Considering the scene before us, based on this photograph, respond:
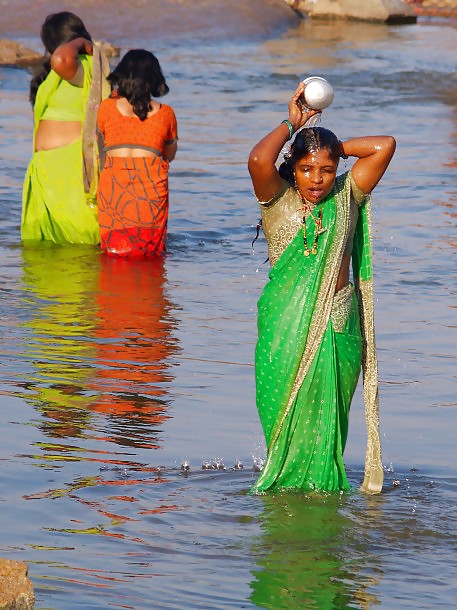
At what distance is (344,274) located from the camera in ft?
17.1

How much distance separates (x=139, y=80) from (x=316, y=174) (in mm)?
4331

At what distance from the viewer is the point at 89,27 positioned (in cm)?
2691

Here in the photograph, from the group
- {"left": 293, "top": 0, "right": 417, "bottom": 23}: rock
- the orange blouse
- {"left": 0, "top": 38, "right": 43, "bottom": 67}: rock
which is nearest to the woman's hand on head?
the orange blouse

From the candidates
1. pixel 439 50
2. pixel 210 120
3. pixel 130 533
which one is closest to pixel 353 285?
pixel 130 533

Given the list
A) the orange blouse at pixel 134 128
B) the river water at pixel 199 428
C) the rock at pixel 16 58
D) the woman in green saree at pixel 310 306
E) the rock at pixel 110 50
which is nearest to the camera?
the river water at pixel 199 428

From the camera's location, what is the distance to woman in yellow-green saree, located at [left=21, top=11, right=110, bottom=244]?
9.83 metres

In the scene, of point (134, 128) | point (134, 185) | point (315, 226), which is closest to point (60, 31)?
point (134, 128)

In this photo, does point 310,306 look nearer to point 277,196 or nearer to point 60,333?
point 277,196

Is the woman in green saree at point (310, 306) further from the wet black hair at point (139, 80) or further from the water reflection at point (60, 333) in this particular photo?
the wet black hair at point (139, 80)

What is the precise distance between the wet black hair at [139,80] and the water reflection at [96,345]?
3.68 feet

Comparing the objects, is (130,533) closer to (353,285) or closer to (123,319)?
(353,285)

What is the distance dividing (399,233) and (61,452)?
Answer: 5573 mm

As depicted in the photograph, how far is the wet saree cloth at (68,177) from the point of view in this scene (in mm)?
9852

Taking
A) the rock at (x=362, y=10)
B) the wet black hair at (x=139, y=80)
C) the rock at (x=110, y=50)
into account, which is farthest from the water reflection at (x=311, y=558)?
the rock at (x=362, y=10)
